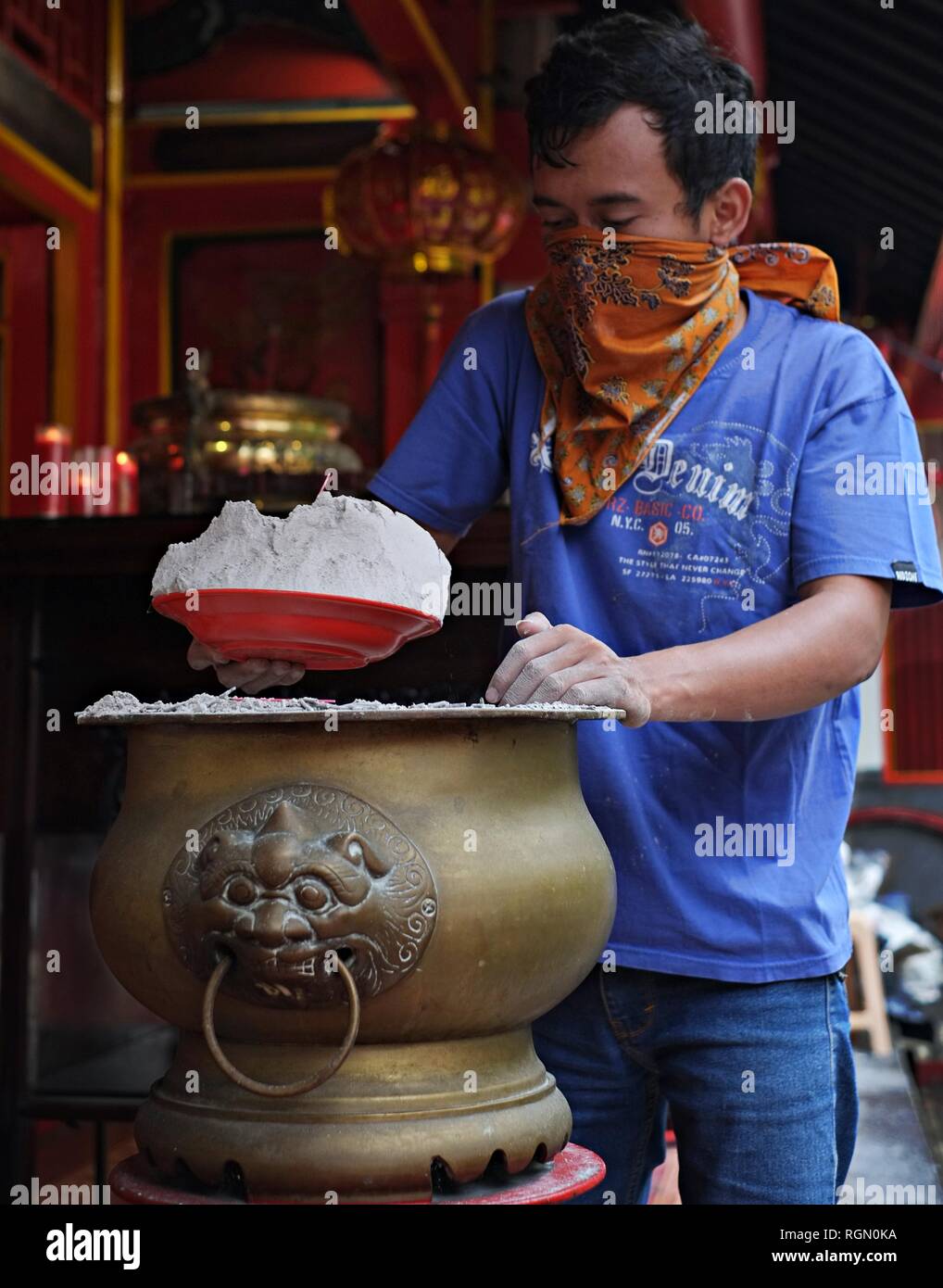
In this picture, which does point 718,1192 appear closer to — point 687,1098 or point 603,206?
point 687,1098

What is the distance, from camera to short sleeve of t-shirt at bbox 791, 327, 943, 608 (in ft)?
5.28

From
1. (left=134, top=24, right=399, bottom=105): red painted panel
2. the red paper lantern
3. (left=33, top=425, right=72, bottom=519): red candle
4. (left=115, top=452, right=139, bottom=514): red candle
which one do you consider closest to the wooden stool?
the red paper lantern

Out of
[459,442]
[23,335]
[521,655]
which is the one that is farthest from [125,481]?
[23,335]

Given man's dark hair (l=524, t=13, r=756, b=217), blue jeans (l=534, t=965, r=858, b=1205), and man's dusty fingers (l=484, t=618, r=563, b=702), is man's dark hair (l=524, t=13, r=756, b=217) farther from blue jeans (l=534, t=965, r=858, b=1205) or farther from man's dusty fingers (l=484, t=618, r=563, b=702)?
blue jeans (l=534, t=965, r=858, b=1205)

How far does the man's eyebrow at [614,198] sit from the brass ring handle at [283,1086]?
3.05 ft

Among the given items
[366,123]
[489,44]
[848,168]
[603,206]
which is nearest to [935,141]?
[848,168]

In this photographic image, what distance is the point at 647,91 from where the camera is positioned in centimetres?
169

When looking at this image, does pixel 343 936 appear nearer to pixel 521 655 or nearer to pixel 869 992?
pixel 521 655

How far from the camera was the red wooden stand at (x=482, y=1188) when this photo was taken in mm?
1280

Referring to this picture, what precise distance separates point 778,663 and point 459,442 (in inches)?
22.7

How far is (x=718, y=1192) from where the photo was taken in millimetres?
1649

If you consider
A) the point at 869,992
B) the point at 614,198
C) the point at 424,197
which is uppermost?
the point at 424,197
